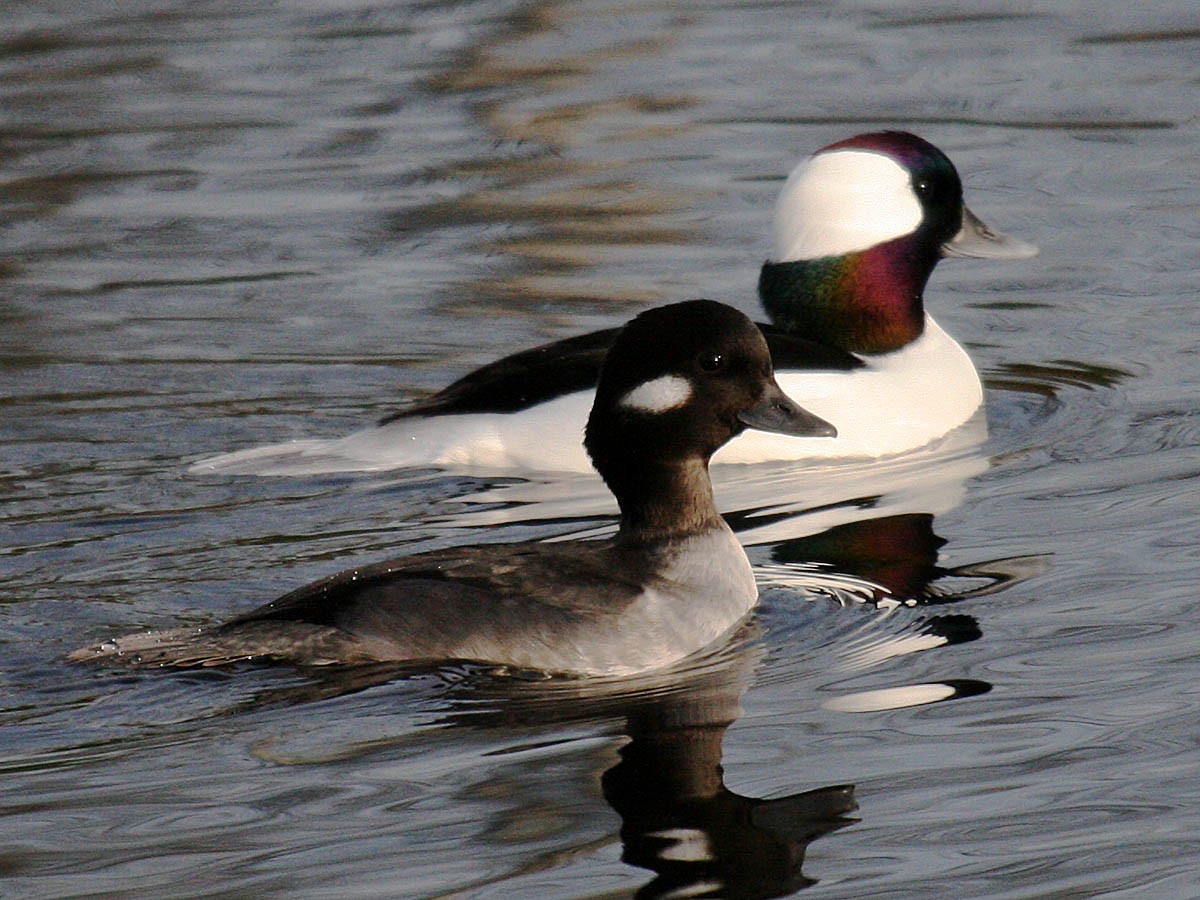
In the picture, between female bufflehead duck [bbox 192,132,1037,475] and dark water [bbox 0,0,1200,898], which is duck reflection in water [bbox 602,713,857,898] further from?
female bufflehead duck [bbox 192,132,1037,475]

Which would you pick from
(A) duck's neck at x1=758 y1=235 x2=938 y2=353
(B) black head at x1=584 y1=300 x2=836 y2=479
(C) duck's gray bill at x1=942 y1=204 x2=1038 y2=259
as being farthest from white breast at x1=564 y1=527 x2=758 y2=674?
(C) duck's gray bill at x1=942 y1=204 x2=1038 y2=259

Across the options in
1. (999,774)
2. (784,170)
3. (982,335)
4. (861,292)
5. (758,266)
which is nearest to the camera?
(999,774)

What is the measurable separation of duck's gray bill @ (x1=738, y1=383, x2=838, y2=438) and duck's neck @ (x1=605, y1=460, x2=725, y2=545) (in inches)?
10.2

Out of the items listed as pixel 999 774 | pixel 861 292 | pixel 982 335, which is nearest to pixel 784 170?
pixel 982 335

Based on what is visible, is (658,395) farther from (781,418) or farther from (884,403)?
(884,403)

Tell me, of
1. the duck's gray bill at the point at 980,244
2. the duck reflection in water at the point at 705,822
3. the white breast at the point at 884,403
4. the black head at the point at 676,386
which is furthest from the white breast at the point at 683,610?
the duck's gray bill at the point at 980,244

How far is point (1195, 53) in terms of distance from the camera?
13.6 metres

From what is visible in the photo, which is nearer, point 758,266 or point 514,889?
point 514,889

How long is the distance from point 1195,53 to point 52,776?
32.7 feet

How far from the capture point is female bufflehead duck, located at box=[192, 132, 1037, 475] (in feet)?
27.1

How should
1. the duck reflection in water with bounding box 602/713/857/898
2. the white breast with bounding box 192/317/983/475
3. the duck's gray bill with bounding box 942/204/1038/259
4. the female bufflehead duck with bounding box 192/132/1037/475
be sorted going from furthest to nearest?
1. the duck's gray bill with bounding box 942/204/1038/259
2. the female bufflehead duck with bounding box 192/132/1037/475
3. the white breast with bounding box 192/317/983/475
4. the duck reflection in water with bounding box 602/713/857/898

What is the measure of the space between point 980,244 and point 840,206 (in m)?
0.74

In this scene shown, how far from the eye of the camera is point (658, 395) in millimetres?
6418

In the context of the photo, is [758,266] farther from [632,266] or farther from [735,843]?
[735,843]
